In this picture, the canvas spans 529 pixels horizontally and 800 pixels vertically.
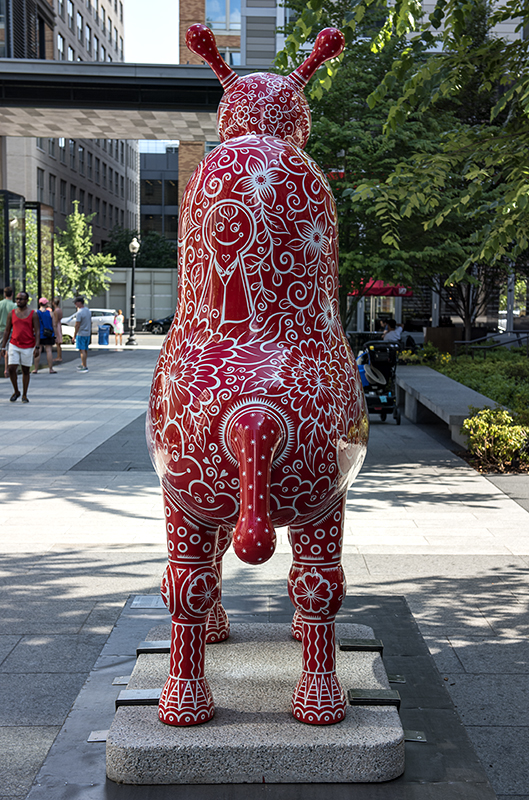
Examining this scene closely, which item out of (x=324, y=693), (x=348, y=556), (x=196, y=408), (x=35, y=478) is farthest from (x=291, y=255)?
(x=35, y=478)

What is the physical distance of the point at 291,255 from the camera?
2754mm

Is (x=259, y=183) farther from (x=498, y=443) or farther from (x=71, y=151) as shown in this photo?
(x=71, y=151)

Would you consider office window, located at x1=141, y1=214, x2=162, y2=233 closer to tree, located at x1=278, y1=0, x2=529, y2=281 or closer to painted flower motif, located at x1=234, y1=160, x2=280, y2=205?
tree, located at x1=278, y1=0, x2=529, y2=281

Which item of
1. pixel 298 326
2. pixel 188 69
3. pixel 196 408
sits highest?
pixel 188 69

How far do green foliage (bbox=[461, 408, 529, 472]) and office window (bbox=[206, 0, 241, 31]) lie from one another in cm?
4414

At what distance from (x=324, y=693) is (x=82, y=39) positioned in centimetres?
6725

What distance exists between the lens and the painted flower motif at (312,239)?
2.77 meters

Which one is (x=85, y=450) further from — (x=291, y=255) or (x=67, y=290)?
(x=67, y=290)

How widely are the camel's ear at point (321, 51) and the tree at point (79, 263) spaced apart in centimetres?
4568

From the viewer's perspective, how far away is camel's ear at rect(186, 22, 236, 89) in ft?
9.80

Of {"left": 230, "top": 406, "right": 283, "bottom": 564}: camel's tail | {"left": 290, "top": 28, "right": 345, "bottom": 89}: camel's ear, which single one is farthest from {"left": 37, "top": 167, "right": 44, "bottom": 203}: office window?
{"left": 230, "top": 406, "right": 283, "bottom": 564}: camel's tail

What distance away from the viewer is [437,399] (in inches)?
472

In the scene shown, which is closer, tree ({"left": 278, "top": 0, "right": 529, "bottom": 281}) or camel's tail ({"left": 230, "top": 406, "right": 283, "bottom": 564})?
camel's tail ({"left": 230, "top": 406, "right": 283, "bottom": 564})

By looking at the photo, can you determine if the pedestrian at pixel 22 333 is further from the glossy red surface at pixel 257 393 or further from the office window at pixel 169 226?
the office window at pixel 169 226
